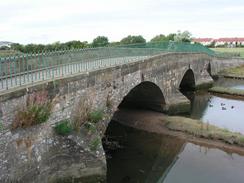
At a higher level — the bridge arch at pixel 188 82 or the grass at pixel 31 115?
the grass at pixel 31 115

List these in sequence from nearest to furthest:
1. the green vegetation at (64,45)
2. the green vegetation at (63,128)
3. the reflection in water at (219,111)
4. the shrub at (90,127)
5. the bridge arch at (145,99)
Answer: the green vegetation at (63,128)
the shrub at (90,127)
the green vegetation at (64,45)
the reflection in water at (219,111)
the bridge arch at (145,99)

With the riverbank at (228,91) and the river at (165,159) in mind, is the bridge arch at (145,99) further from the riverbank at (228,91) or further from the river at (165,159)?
the riverbank at (228,91)

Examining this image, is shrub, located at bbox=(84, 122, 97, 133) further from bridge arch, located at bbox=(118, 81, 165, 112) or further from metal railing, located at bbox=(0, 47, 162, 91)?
bridge arch, located at bbox=(118, 81, 165, 112)

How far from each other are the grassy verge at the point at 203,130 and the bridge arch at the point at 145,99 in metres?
2.89

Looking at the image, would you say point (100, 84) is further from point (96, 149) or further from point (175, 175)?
point (175, 175)

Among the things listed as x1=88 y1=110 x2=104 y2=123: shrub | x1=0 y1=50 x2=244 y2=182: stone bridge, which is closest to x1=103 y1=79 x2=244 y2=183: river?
x1=0 y1=50 x2=244 y2=182: stone bridge

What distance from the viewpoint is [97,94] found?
597 inches

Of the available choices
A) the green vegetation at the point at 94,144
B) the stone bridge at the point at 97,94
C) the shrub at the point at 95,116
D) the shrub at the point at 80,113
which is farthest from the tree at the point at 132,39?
the green vegetation at the point at 94,144

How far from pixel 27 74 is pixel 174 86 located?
17497 millimetres

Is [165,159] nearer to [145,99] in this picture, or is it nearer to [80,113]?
[80,113]

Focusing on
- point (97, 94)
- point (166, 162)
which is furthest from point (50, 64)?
point (166, 162)

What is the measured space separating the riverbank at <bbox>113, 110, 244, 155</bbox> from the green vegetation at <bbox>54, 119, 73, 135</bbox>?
902cm

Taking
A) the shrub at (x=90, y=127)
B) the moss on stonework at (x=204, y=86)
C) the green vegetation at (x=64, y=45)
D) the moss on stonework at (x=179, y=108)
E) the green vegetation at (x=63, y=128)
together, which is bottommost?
the moss on stonework at (x=179, y=108)

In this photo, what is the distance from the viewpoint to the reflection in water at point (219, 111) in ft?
75.9
